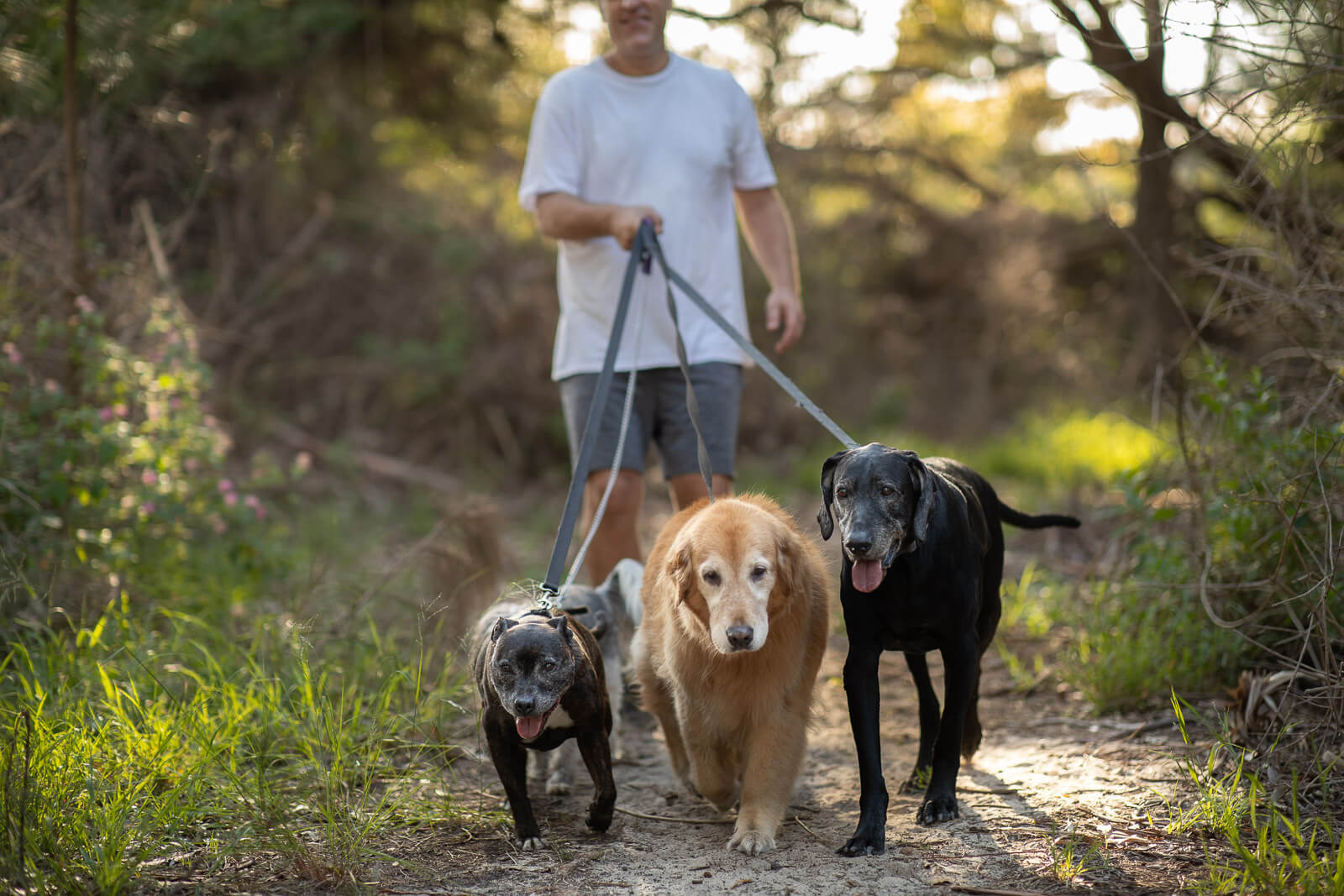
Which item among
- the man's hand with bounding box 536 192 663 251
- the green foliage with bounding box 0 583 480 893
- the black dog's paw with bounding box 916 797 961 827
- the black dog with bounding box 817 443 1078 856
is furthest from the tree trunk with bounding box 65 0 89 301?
the black dog's paw with bounding box 916 797 961 827

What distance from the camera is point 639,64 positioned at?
4441 mm

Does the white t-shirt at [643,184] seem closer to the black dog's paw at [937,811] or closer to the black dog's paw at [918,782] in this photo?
the black dog's paw at [918,782]

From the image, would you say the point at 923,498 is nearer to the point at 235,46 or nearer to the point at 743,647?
the point at 743,647

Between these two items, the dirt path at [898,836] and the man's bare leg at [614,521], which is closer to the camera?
the dirt path at [898,836]

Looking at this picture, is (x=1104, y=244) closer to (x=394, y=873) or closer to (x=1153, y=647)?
(x=1153, y=647)

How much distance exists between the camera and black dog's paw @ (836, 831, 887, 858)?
3.08 metres

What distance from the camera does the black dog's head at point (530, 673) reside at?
2.98 meters

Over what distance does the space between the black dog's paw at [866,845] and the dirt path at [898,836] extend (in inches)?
1.3

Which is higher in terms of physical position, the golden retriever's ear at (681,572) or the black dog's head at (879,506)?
the black dog's head at (879,506)

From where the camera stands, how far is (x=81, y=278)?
17.3 feet

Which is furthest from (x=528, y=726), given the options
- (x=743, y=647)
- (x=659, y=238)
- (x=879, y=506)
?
(x=659, y=238)

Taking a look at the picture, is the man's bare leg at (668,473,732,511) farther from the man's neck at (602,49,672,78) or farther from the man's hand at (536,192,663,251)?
the man's neck at (602,49,672,78)

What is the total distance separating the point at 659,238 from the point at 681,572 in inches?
67.7

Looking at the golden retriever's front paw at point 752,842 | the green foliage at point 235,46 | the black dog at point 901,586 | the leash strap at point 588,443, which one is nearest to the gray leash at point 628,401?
the leash strap at point 588,443
